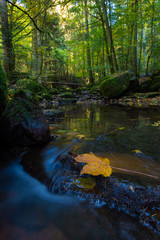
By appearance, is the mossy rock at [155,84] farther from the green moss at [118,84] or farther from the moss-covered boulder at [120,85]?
the green moss at [118,84]

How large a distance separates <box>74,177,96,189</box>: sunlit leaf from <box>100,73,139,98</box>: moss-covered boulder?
30.8 ft

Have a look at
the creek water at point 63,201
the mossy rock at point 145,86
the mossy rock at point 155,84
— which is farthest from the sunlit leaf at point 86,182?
the mossy rock at point 145,86

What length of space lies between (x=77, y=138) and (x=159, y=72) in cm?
1033

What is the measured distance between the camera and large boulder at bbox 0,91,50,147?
2507 millimetres

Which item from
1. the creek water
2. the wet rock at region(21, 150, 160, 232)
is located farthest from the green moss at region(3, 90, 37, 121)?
the wet rock at region(21, 150, 160, 232)

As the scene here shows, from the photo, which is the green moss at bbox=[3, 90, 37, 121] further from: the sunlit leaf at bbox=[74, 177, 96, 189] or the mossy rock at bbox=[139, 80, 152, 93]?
the mossy rock at bbox=[139, 80, 152, 93]

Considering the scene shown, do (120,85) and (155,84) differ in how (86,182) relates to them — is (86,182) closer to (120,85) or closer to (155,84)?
(120,85)

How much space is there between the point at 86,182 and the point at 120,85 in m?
9.46

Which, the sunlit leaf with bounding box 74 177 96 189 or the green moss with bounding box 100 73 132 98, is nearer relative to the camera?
the sunlit leaf with bounding box 74 177 96 189

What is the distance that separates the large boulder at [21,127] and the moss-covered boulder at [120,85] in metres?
8.42

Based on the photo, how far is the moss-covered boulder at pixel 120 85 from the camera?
32.0 ft

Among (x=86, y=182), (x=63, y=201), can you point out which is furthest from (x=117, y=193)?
(x=63, y=201)

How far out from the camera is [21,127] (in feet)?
8.18

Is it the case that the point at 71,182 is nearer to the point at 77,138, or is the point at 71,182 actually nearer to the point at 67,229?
the point at 67,229
